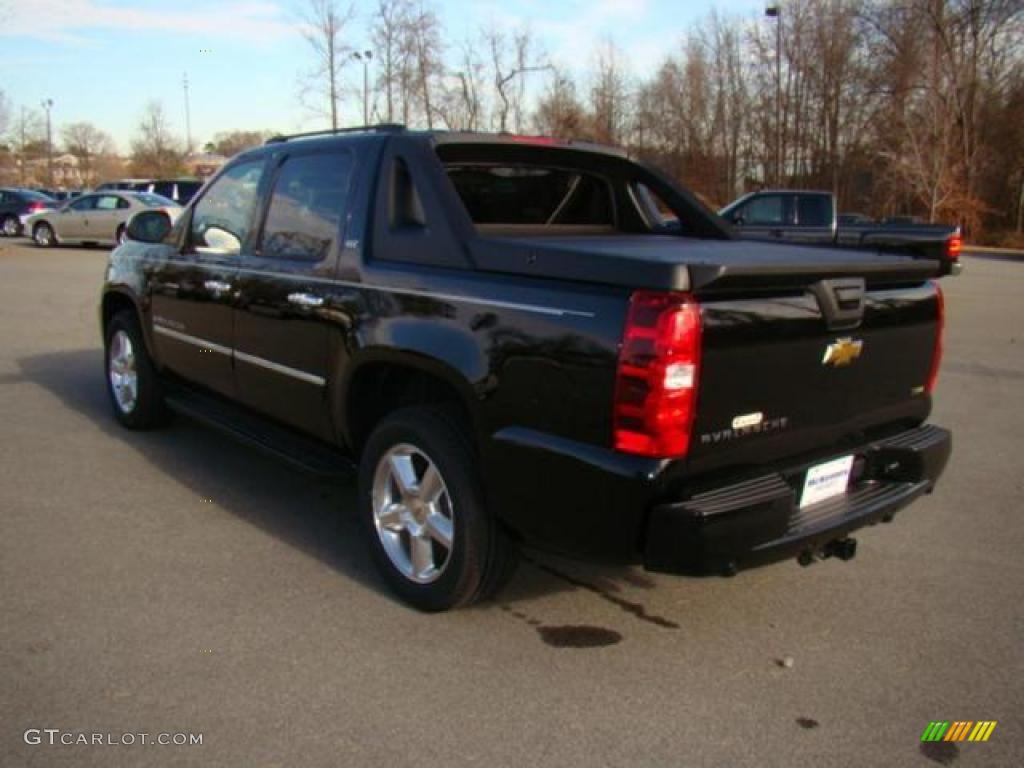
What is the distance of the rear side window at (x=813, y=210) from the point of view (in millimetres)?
14984

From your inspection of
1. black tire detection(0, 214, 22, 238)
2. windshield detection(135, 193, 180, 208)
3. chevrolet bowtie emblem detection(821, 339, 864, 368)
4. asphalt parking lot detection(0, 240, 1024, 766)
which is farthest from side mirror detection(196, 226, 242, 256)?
black tire detection(0, 214, 22, 238)

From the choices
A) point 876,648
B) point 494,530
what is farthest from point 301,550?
point 876,648

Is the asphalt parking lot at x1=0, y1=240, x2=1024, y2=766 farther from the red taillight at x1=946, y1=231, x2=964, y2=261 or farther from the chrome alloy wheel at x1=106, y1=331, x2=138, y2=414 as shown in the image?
the red taillight at x1=946, y1=231, x2=964, y2=261

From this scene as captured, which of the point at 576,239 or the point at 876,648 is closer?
the point at 876,648

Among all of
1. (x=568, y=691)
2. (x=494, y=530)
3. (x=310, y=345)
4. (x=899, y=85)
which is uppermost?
(x=899, y=85)

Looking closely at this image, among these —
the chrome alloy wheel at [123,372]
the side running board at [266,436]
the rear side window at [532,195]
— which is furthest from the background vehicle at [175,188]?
the rear side window at [532,195]

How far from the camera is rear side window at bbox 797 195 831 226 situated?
49.2ft

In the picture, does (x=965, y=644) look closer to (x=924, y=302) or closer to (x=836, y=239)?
(x=924, y=302)

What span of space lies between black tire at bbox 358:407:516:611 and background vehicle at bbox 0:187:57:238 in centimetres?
3069

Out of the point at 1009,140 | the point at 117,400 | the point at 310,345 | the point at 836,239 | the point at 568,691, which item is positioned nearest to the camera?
the point at 568,691

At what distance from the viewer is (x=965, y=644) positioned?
11.2 feet

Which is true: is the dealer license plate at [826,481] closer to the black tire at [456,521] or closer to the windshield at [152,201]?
the black tire at [456,521]

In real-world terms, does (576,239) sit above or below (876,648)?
above

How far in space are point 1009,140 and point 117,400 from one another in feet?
158
